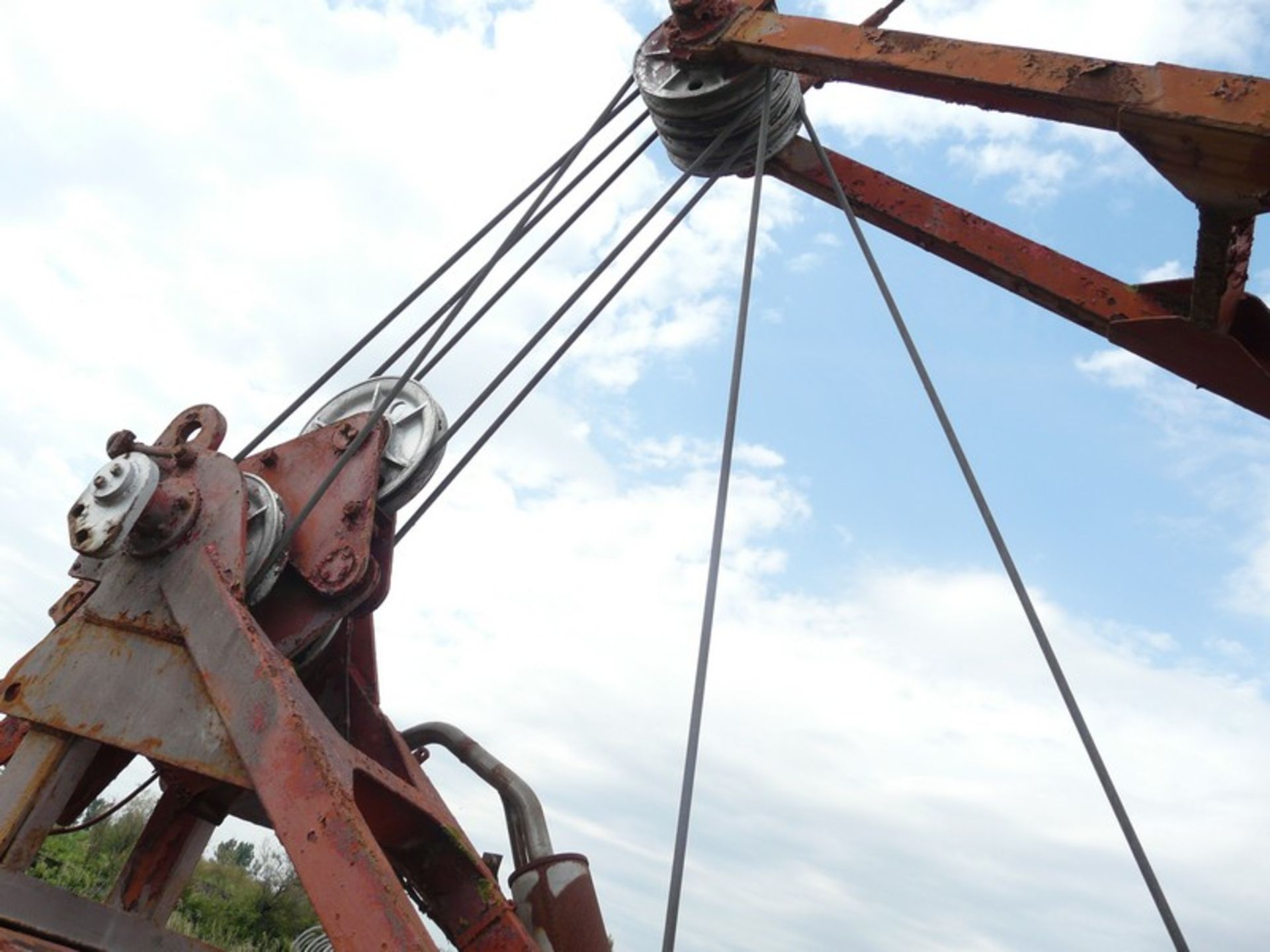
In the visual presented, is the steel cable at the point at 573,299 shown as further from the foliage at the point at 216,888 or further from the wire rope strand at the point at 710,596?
the foliage at the point at 216,888

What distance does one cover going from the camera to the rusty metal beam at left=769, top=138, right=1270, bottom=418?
3.57 meters

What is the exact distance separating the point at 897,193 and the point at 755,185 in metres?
1.07

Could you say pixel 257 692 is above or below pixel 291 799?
above

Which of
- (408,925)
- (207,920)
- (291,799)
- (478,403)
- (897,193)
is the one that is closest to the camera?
(408,925)

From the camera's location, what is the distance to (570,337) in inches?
177

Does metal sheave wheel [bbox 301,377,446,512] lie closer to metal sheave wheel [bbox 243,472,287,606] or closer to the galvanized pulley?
metal sheave wheel [bbox 243,472,287,606]

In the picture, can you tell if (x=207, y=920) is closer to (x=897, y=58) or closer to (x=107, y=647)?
(x=107, y=647)

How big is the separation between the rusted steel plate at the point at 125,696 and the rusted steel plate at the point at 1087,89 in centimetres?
282

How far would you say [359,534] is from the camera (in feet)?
12.4

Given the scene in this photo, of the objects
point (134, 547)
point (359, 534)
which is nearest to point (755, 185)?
point (359, 534)

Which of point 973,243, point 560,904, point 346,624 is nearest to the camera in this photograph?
point 560,904

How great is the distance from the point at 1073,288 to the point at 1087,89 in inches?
38.4

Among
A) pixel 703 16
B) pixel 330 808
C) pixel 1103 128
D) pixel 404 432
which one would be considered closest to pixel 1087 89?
pixel 1103 128

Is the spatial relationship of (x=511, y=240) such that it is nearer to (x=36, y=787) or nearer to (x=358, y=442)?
(x=358, y=442)
